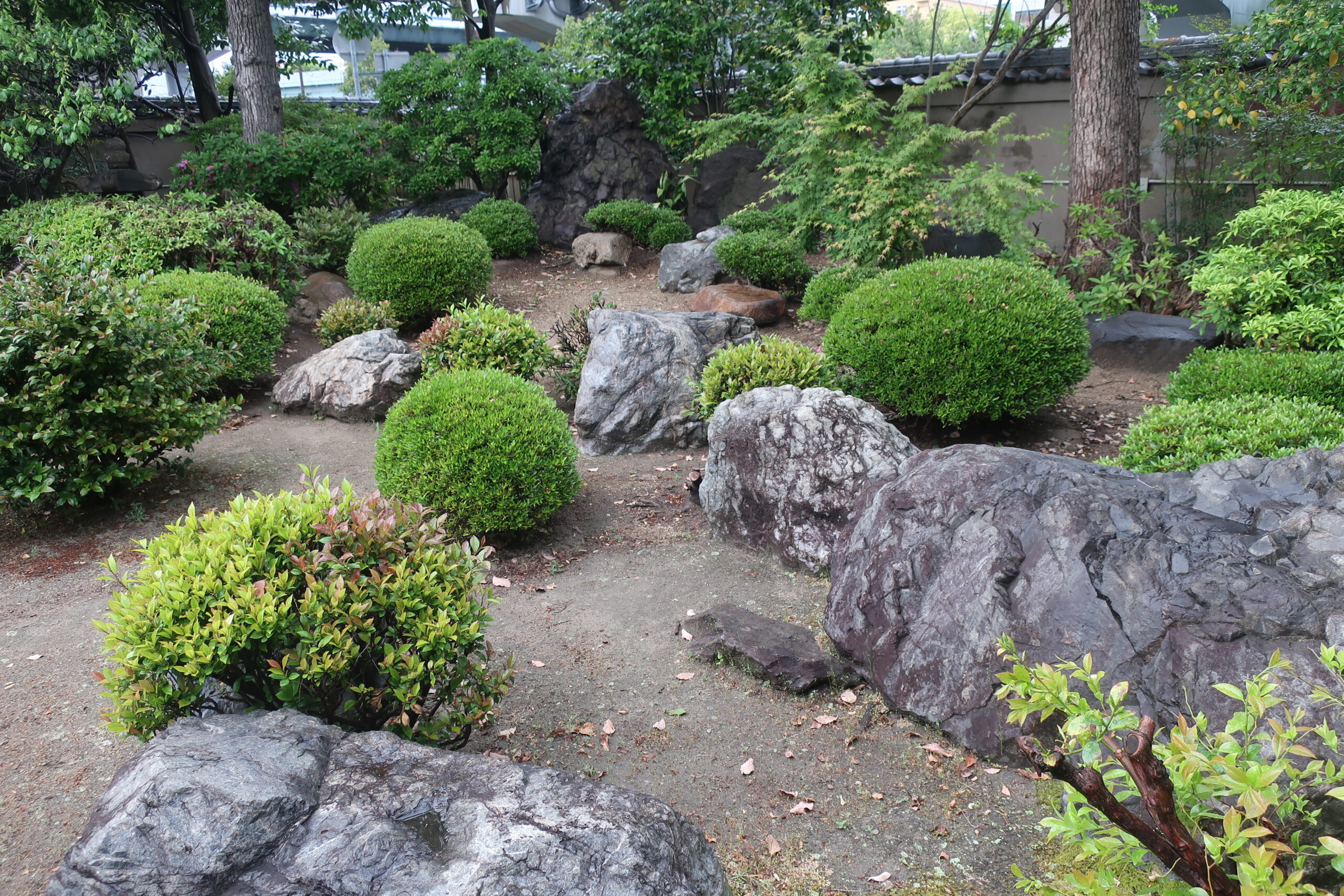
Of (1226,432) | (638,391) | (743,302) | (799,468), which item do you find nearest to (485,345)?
(638,391)

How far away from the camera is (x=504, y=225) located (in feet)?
43.1

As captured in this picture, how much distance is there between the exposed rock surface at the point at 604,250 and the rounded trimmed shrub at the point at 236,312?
204 inches

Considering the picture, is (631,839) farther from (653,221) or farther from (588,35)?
(588,35)

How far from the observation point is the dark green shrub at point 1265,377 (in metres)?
5.54

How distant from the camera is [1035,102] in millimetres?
12047

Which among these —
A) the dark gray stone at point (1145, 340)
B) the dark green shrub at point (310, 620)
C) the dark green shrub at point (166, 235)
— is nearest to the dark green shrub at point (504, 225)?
the dark green shrub at point (166, 235)

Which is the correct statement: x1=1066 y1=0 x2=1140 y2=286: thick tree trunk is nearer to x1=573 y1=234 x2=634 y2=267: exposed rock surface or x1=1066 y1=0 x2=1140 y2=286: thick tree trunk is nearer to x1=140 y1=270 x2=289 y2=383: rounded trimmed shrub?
x1=573 y1=234 x2=634 y2=267: exposed rock surface

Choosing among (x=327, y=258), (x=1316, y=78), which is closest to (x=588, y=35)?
(x=327, y=258)

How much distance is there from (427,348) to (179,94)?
34.0 ft

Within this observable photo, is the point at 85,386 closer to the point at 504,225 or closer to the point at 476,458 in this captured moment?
the point at 476,458

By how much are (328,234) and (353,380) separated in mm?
4799

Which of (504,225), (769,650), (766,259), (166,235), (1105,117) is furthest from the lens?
(504,225)

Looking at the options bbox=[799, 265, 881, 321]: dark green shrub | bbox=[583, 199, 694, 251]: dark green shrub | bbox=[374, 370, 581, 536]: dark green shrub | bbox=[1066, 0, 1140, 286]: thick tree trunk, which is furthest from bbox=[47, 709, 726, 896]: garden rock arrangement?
bbox=[583, 199, 694, 251]: dark green shrub

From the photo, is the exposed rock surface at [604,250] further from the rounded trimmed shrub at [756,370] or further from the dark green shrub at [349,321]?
the rounded trimmed shrub at [756,370]
